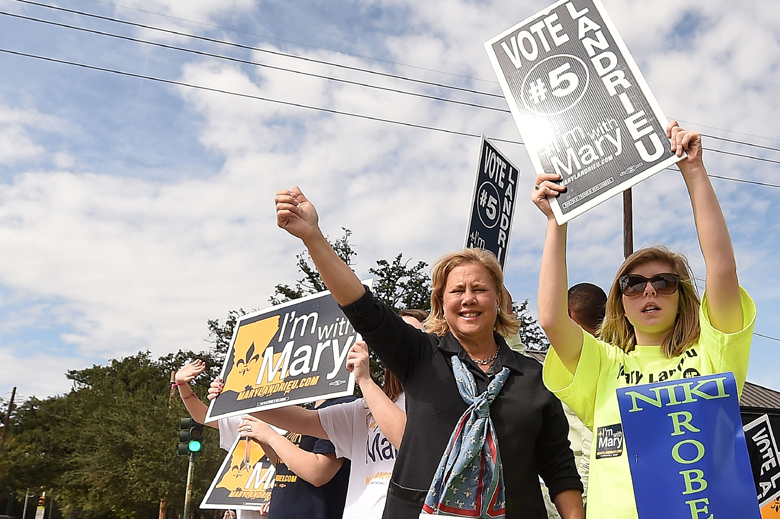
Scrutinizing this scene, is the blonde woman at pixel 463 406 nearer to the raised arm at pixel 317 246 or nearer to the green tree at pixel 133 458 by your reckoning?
the raised arm at pixel 317 246

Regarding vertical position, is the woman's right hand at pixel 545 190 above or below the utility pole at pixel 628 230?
below

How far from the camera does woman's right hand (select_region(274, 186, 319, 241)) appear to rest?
7.45 feet

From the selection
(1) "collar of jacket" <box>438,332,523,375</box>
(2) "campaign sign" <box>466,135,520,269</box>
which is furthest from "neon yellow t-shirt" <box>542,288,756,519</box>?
(2) "campaign sign" <box>466,135,520,269</box>

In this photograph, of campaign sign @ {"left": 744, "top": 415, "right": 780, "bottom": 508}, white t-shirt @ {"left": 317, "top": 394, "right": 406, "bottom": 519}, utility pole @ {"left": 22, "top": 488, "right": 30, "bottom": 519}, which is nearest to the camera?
white t-shirt @ {"left": 317, "top": 394, "right": 406, "bottom": 519}

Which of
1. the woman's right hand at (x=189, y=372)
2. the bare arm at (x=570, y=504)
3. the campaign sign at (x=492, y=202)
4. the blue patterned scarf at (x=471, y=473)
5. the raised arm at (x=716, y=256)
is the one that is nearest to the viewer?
the raised arm at (x=716, y=256)

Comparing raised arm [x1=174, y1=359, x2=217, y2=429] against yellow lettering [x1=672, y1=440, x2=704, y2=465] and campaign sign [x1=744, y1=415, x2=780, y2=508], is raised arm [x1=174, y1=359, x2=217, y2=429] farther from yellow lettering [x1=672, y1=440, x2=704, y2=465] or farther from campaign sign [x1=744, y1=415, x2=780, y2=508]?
campaign sign [x1=744, y1=415, x2=780, y2=508]

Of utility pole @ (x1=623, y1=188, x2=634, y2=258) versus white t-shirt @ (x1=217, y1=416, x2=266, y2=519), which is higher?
utility pole @ (x1=623, y1=188, x2=634, y2=258)

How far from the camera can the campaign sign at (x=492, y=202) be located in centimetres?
409

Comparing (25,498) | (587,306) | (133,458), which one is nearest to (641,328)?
(587,306)

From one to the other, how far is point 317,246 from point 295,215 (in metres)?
0.13

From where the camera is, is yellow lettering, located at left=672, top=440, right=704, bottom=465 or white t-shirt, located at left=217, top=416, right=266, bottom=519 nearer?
Answer: yellow lettering, located at left=672, top=440, right=704, bottom=465

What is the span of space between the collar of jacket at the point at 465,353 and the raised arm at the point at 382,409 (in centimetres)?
36

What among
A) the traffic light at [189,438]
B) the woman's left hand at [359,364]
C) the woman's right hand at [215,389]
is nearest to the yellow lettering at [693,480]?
the woman's left hand at [359,364]

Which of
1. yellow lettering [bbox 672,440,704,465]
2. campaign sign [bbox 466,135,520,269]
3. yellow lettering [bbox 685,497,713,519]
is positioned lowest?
yellow lettering [bbox 685,497,713,519]
